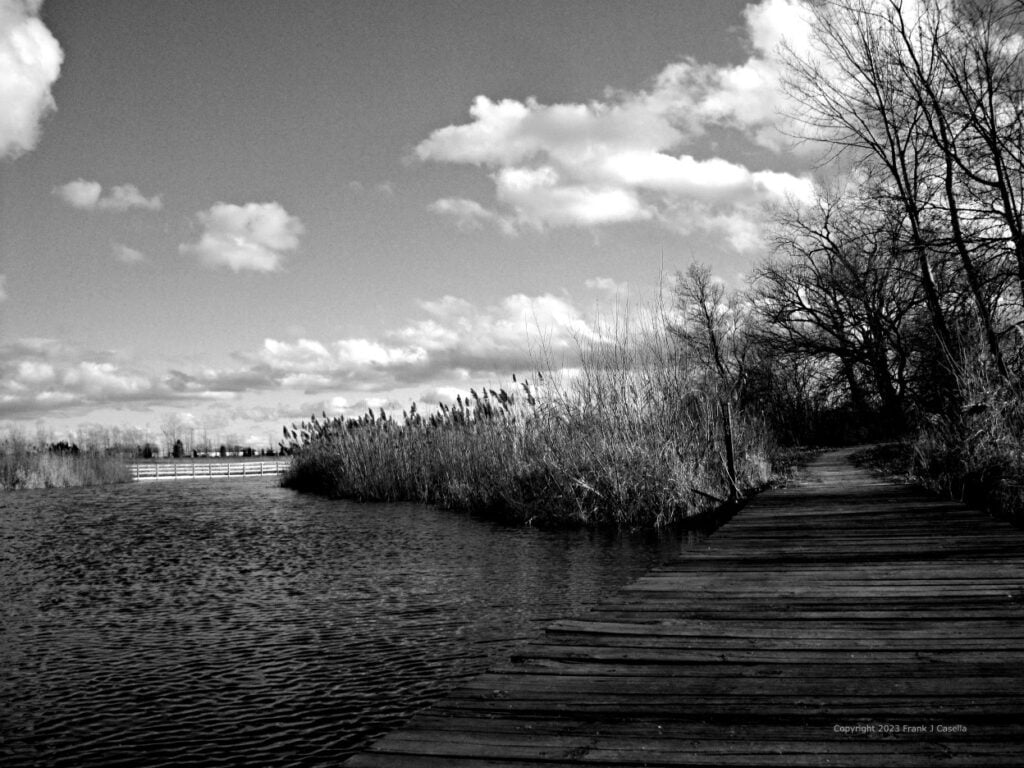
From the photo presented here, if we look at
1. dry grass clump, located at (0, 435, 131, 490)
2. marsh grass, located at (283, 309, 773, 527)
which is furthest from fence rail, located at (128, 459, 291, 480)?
marsh grass, located at (283, 309, 773, 527)

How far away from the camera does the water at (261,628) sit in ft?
10.0

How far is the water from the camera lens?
10.0 ft

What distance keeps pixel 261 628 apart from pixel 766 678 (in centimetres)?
335

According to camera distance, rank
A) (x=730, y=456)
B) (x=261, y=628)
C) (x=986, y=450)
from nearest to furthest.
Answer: (x=261, y=628) → (x=986, y=450) → (x=730, y=456)

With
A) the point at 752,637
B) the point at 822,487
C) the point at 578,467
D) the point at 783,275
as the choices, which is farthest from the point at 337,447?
the point at 783,275

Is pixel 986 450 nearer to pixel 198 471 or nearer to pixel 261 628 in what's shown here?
pixel 261 628

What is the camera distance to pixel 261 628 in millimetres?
4684

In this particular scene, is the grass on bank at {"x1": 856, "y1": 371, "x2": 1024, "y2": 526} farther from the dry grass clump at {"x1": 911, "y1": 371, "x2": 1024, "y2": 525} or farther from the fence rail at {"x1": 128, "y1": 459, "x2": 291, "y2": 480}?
the fence rail at {"x1": 128, "y1": 459, "x2": 291, "y2": 480}

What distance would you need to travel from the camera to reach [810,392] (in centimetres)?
2947

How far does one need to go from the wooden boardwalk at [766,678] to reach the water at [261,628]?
3.32 feet

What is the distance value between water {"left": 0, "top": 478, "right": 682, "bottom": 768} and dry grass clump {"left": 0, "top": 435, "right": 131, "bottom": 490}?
1614cm

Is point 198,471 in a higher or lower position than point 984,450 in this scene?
lower

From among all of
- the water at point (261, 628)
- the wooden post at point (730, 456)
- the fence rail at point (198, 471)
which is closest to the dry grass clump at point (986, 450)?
the wooden post at point (730, 456)

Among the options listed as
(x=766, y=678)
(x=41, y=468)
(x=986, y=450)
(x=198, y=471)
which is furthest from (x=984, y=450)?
(x=198, y=471)
